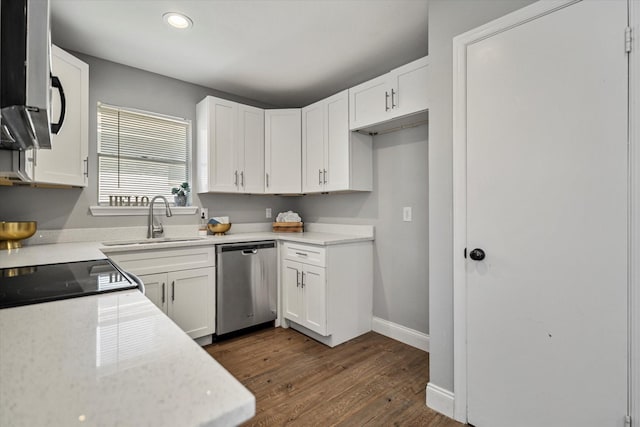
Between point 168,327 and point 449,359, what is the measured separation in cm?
173

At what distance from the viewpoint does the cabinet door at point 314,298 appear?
8.75 ft

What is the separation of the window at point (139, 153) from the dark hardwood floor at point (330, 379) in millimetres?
1676

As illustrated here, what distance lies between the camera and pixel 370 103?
2.70 metres

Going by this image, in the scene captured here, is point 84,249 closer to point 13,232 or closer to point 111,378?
point 13,232

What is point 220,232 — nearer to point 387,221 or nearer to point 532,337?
point 387,221

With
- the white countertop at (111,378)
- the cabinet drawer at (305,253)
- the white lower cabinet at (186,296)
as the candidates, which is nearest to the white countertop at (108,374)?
the white countertop at (111,378)

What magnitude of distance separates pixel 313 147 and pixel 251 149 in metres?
0.69

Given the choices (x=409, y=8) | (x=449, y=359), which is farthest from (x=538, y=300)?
(x=409, y=8)

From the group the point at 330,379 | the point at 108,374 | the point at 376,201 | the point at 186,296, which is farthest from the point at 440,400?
the point at 186,296

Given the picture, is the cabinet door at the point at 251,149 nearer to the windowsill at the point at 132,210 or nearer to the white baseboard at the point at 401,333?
the windowsill at the point at 132,210

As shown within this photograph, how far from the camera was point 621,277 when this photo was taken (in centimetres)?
127

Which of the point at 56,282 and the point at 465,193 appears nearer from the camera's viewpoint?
the point at 56,282

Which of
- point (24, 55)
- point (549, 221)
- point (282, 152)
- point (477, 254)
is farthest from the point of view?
point (282, 152)

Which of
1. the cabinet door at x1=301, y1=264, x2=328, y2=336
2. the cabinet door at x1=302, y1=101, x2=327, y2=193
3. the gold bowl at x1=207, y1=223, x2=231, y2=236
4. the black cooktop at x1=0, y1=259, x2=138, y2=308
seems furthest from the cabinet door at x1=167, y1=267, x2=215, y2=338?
the cabinet door at x1=302, y1=101, x2=327, y2=193
